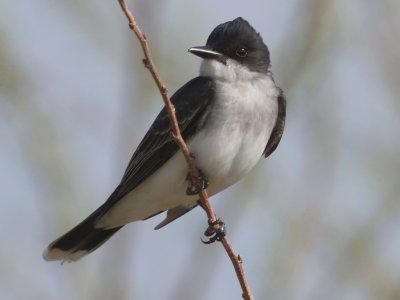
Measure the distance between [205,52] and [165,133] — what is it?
0.59 m

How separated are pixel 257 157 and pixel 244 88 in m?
0.44

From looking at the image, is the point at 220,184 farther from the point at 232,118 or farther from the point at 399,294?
the point at 399,294

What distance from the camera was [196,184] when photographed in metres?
4.85

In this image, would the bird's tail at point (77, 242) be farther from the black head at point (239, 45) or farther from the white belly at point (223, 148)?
the black head at point (239, 45)

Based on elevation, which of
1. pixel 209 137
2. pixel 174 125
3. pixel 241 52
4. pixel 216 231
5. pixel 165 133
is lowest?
pixel 216 231

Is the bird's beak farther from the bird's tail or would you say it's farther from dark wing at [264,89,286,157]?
the bird's tail

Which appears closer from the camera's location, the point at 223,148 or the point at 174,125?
the point at 174,125

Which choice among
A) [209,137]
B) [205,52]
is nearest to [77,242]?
[209,137]

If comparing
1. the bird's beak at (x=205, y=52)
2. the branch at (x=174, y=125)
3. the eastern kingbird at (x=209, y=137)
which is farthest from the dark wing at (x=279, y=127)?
the branch at (x=174, y=125)

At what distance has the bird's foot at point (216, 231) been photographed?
4.85 meters

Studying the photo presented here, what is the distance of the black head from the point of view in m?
5.47

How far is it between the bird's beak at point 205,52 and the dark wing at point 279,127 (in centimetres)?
53

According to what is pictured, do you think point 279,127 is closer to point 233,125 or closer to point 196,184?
point 233,125

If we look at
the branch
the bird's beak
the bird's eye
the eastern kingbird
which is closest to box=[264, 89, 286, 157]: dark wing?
the eastern kingbird
